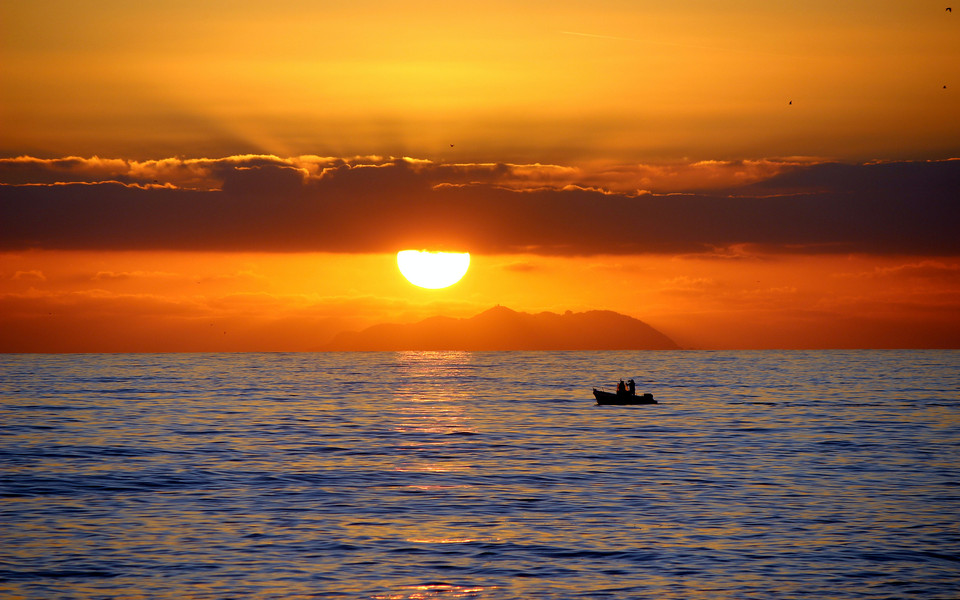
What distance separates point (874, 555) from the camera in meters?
30.5

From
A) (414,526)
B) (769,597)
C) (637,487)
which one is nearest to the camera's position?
(769,597)

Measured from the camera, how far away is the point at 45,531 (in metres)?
34.3

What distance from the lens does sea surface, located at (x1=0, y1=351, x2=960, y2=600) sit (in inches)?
1081

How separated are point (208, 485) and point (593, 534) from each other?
21108mm

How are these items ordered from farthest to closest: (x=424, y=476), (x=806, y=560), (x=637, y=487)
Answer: (x=424, y=476), (x=637, y=487), (x=806, y=560)

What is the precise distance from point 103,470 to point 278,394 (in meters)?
86.6

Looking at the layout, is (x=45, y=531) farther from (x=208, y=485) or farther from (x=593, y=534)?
(x=593, y=534)

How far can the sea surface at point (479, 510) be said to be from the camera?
1081 inches

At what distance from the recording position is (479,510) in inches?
1528


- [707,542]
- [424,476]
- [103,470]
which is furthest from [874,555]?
[103,470]

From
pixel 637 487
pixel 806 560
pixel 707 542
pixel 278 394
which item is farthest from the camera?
pixel 278 394

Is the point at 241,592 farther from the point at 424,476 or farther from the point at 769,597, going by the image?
the point at 424,476

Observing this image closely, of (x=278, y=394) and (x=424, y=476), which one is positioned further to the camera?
(x=278, y=394)

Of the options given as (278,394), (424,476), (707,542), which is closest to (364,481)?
(424,476)
